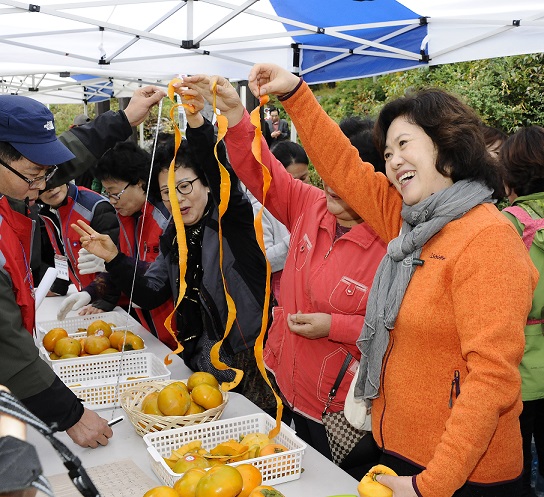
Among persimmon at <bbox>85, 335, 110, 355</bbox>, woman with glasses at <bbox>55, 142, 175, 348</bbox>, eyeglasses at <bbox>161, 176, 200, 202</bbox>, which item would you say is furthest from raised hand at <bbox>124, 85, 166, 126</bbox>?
persimmon at <bbox>85, 335, 110, 355</bbox>

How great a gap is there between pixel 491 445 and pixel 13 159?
1612 mm

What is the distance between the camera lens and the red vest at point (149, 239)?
2996mm

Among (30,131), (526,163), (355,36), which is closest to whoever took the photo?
(30,131)

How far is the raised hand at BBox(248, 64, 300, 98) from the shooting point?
1.69 metres

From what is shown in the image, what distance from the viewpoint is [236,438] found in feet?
6.19

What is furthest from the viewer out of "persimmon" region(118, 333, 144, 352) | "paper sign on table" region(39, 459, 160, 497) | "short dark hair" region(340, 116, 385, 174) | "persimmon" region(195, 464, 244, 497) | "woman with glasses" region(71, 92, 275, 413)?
"persimmon" region(118, 333, 144, 352)

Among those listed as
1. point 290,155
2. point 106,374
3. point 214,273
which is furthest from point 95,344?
point 290,155

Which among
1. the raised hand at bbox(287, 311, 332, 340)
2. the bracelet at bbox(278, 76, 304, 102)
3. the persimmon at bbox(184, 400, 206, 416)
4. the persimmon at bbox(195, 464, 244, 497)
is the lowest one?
the persimmon at bbox(184, 400, 206, 416)

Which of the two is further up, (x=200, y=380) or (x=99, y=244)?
(x=99, y=244)

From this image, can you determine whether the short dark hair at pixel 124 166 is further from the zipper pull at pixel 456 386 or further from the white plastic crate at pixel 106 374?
the zipper pull at pixel 456 386

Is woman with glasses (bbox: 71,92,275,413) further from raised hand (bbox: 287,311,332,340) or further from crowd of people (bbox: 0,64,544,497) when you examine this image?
raised hand (bbox: 287,311,332,340)

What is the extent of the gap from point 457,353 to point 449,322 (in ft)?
0.27

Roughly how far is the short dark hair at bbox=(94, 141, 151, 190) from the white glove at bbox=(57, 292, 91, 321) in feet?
2.10

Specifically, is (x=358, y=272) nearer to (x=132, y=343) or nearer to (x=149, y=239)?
(x=132, y=343)
